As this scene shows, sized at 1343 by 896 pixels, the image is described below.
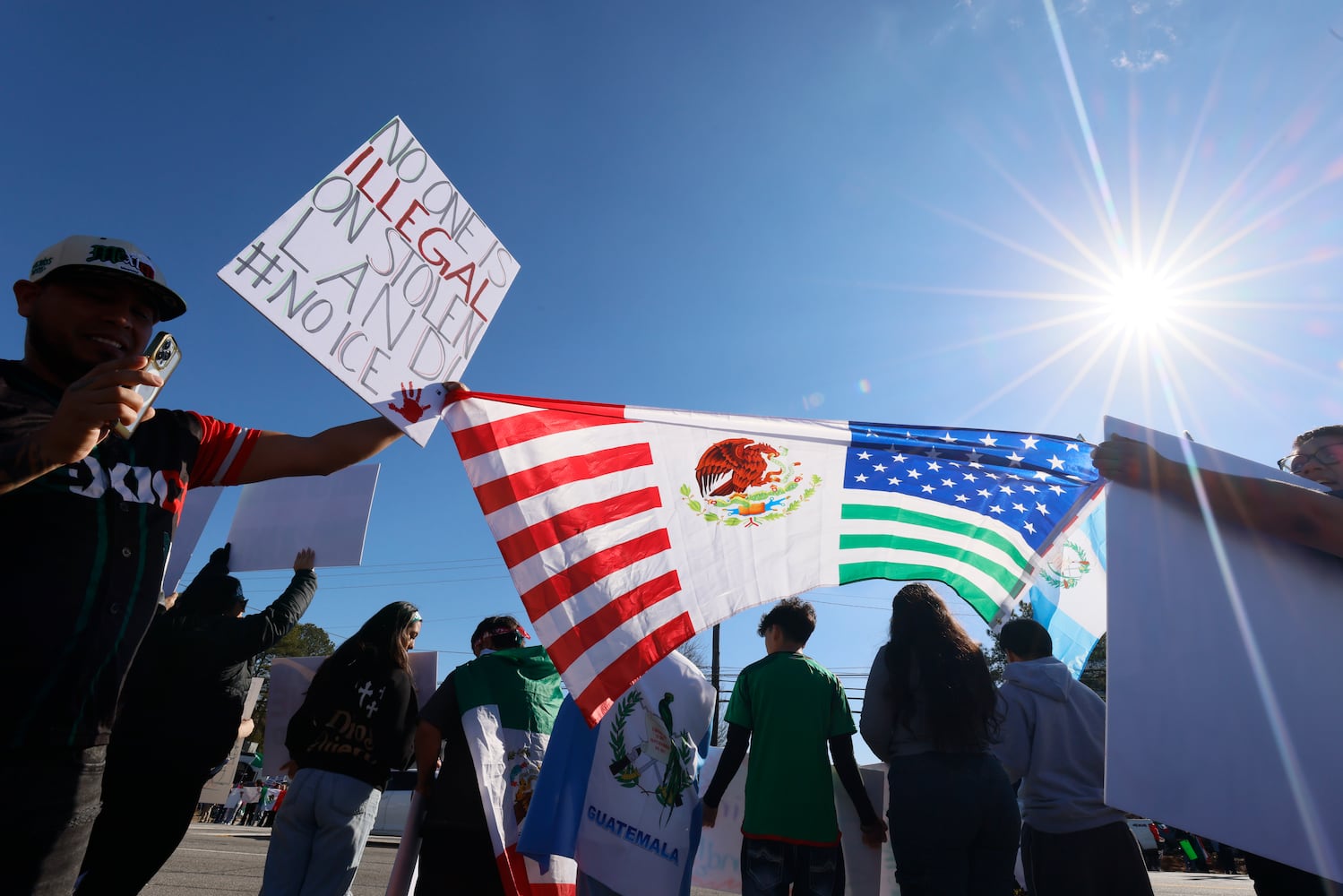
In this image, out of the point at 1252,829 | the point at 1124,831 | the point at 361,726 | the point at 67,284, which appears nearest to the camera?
the point at 67,284

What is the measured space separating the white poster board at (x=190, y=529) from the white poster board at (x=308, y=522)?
1.00ft

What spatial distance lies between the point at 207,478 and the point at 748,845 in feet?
8.91

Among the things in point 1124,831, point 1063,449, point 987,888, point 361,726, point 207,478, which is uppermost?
point 1063,449

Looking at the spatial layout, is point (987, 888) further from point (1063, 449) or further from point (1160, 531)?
point (1063, 449)

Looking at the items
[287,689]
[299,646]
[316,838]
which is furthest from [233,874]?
[299,646]

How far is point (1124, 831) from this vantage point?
3061 mm

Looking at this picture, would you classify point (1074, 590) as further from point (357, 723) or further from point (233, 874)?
point (233, 874)

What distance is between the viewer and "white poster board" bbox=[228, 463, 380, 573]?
4.41 meters

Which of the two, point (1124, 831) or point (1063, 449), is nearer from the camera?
point (1124, 831)

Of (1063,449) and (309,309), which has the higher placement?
(1063,449)

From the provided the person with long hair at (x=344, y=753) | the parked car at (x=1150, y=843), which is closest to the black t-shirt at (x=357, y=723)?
the person with long hair at (x=344, y=753)

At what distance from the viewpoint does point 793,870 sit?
123 inches

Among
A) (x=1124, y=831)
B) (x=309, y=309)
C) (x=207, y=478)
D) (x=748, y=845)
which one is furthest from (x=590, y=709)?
(x=1124, y=831)

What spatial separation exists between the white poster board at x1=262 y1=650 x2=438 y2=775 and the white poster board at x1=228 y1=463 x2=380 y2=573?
0.62m
